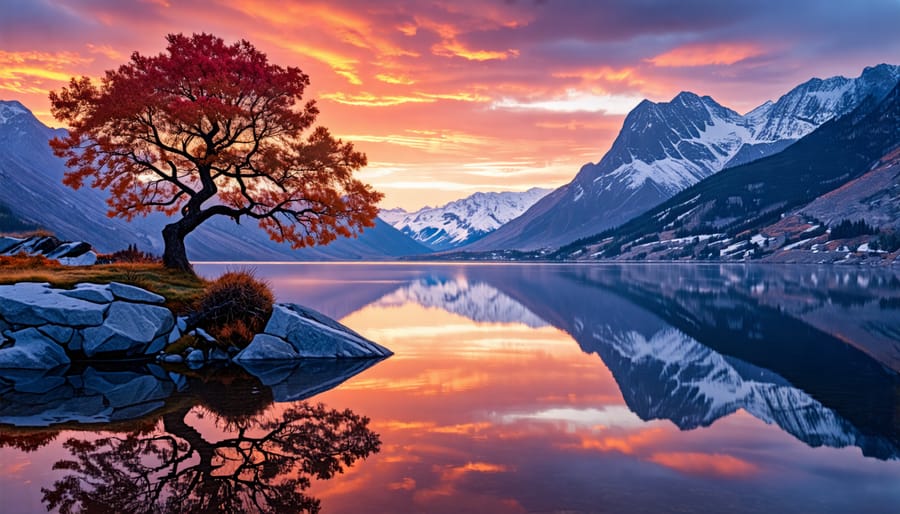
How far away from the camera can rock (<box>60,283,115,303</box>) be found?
→ 28.5 meters

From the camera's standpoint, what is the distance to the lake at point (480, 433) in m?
12.1

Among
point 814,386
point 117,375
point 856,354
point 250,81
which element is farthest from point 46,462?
point 856,354

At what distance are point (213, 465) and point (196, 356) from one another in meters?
15.6

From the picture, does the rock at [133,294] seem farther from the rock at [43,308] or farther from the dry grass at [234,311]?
the dry grass at [234,311]

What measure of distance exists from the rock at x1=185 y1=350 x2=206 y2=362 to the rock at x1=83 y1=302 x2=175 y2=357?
85.6 inches

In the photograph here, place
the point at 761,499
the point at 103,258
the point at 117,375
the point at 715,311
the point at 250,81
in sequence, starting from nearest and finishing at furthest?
the point at 761,499, the point at 117,375, the point at 250,81, the point at 103,258, the point at 715,311

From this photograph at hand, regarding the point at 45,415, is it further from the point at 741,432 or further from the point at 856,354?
the point at 856,354

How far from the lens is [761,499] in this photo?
12.1 metres

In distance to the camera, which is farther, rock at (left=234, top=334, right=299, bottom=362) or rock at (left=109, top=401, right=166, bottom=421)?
rock at (left=234, top=334, right=299, bottom=362)

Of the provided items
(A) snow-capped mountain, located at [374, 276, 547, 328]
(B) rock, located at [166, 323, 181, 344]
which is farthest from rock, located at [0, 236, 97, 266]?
(A) snow-capped mountain, located at [374, 276, 547, 328]

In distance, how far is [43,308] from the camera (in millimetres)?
26875

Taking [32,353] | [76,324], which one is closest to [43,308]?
[76,324]

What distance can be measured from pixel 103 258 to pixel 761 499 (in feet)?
143

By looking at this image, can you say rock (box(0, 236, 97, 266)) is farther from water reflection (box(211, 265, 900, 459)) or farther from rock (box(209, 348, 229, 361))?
water reflection (box(211, 265, 900, 459))
